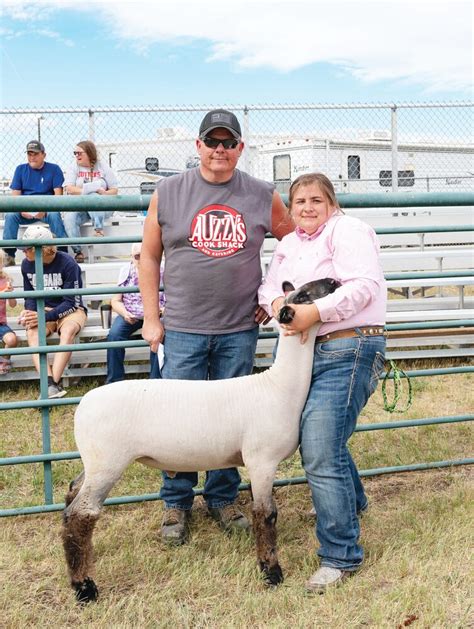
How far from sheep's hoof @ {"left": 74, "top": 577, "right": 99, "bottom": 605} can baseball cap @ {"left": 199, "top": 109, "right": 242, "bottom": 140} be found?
6.56ft

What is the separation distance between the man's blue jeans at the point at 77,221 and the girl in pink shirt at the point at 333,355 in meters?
6.14

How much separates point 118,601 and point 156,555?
1.36ft

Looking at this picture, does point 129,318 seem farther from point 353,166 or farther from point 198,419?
point 353,166

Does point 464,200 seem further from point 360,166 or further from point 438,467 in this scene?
point 360,166

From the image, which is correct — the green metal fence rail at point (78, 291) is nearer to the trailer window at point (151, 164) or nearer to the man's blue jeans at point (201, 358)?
the man's blue jeans at point (201, 358)

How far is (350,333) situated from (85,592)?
1547 millimetres

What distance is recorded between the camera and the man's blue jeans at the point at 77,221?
29.1 feet

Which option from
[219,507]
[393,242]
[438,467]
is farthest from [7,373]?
[393,242]

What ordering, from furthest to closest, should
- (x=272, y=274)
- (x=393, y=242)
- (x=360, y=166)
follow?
(x=360, y=166)
(x=393, y=242)
(x=272, y=274)

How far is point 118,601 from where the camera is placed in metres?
3.05

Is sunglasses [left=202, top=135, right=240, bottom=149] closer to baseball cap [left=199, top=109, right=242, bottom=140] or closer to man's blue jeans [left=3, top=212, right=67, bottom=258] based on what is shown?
baseball cap [left=199, top=109, right=242, bottom=140]

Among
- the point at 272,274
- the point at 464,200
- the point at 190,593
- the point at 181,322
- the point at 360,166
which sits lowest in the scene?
the point at 190,593

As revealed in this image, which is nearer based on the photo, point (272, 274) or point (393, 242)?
point (272, 274)

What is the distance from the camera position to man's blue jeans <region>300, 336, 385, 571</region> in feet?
10.1
